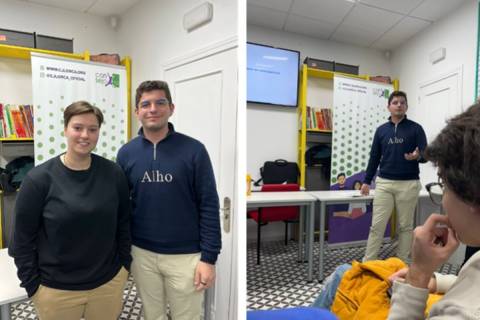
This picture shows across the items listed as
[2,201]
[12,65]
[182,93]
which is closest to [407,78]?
[182,93]

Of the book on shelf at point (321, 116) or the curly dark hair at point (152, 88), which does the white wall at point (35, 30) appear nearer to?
the curly dark hair at point (152, 88)

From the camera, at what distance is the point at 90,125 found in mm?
957

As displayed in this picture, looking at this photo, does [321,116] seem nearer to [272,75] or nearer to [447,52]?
[272,75]

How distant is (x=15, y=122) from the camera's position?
50.9 inches

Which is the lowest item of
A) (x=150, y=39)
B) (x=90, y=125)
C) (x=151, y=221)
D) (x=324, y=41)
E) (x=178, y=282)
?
(x=178, y=282)

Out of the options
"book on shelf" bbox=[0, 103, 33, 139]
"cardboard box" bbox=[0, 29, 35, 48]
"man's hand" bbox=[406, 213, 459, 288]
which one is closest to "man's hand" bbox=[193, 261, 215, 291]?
"man's hand" bbox=[406, 213, 459, 288]

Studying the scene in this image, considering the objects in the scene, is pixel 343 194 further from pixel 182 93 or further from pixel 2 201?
pixel 2 201

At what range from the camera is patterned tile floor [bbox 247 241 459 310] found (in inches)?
39.2

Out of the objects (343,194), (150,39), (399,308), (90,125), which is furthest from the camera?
(150,39)

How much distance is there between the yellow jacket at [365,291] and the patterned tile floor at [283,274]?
0.05m

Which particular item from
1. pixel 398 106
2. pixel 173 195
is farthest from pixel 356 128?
pixel 173 195

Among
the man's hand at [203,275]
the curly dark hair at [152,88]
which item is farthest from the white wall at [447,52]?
the man's hand at [203,275]

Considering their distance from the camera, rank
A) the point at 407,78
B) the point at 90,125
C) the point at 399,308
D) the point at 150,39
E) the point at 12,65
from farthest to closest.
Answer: the point at 12,65, the point at 150,39, the point at 90,125, the point at 407,78, the point at 399,308

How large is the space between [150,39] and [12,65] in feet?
2.18
